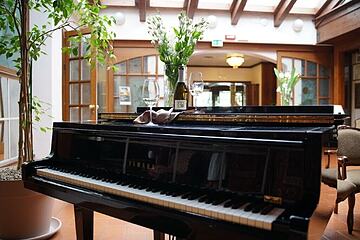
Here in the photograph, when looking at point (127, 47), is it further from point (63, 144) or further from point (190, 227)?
point (190, 227)

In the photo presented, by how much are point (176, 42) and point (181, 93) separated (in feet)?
1.10

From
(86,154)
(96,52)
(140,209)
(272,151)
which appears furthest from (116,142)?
(96,52)

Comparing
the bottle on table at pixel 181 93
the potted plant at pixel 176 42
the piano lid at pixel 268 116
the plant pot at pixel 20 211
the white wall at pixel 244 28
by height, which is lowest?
the plant pot at pixel 20 211

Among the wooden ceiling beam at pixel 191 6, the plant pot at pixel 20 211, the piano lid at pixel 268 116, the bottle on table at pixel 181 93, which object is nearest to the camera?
the piano lid at pixel 268 116

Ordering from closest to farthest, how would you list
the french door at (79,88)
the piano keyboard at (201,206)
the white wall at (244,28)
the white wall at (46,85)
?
1. the piano keyboard at (201,206)
2. the white wall at (46,85)
3. the french door at (79,88)
4. the white wall at (244,28)

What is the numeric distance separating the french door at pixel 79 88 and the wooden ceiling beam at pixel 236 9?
102 inches

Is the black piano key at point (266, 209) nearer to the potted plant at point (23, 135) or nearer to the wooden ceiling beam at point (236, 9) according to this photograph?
the potted plant at point (23, 135)

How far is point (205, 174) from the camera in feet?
4.08

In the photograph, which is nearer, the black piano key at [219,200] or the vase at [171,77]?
the black piano key at [219,200]

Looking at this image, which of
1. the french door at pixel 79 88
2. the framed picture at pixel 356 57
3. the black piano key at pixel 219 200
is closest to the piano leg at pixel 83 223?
the black piano key at pixel 219 200

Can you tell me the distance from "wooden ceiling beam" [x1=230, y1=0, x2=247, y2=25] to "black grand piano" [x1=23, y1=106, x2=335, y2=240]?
431 centimetres

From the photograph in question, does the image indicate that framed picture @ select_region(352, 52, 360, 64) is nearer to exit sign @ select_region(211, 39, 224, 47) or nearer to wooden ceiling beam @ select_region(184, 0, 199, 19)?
exit sign @ select_region(211, 39, 224, 47)

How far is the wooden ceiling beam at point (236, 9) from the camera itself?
5.70 metres

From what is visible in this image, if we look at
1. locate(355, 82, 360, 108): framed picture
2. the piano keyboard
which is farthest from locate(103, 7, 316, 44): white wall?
the piano keyboard
